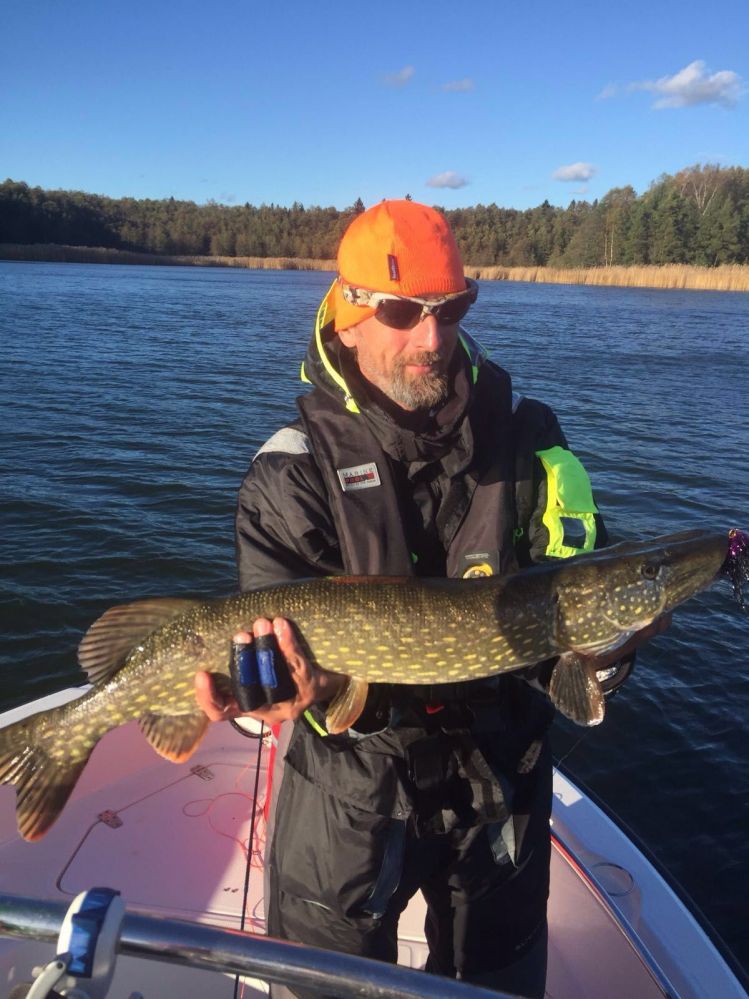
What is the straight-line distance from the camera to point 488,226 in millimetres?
90625

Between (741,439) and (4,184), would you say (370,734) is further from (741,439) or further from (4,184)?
(4,184)

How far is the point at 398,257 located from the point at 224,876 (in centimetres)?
285

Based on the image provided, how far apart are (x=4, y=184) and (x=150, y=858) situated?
105 metres

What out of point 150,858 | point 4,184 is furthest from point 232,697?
point 4,184

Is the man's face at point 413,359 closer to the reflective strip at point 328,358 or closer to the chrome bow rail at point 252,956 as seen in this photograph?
the reflective strip at point 328,358

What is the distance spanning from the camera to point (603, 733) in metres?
5.75

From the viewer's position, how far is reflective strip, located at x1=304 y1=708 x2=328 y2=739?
2254mm

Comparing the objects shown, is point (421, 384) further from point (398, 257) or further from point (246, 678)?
point (246, 678)

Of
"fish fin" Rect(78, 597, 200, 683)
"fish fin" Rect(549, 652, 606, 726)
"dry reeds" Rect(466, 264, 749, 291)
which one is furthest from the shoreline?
"fish fin" Rect(78, 597, 200, 683)

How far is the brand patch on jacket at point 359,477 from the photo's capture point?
7.72ft

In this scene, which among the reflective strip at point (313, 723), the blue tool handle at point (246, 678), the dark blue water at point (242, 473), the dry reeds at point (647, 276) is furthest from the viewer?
the dry reeds at point (647, 276)

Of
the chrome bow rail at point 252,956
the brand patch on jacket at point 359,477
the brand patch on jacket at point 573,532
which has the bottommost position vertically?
the chrome bow rail at point 252,956

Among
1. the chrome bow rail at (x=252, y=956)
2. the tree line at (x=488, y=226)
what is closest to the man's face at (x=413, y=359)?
the chrome bow rail at (x=252, y=956)

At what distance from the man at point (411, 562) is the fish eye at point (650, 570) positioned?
0.56ft
